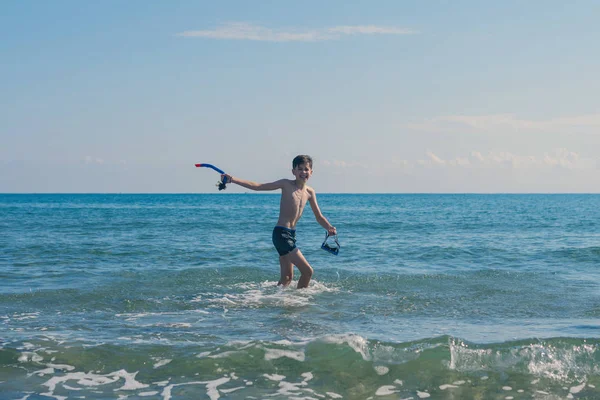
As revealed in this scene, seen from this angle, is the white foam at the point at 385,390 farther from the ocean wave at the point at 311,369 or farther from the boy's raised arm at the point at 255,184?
the boy's raised arm at the point at 255,184

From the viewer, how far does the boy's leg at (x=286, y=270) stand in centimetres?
946

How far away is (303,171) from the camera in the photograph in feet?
29.3

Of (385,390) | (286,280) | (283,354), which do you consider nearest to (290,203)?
(286,280)

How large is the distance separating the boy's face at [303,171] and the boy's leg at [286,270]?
132cm

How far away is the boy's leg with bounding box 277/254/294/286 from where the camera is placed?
31.0 feet

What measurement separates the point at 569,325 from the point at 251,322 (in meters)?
4.02

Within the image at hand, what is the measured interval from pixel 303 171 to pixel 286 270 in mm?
1747

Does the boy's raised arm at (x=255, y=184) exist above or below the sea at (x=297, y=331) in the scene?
above

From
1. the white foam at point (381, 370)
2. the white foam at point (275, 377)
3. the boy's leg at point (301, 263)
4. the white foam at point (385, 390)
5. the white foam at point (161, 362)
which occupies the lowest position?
the white foam at point (385, 390)

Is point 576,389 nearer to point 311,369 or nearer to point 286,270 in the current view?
point 311,369

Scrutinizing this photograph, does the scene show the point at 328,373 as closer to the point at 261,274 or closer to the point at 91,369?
the point at 91,369

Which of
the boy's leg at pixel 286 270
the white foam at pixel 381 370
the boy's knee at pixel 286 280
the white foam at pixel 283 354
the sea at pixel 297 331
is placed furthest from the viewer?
the boy's knee at pixel 286 280

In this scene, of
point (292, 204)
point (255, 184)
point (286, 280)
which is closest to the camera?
point (255, 184)

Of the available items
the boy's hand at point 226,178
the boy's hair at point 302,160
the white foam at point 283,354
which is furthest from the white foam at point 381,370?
the boy's hair at point 302,160
